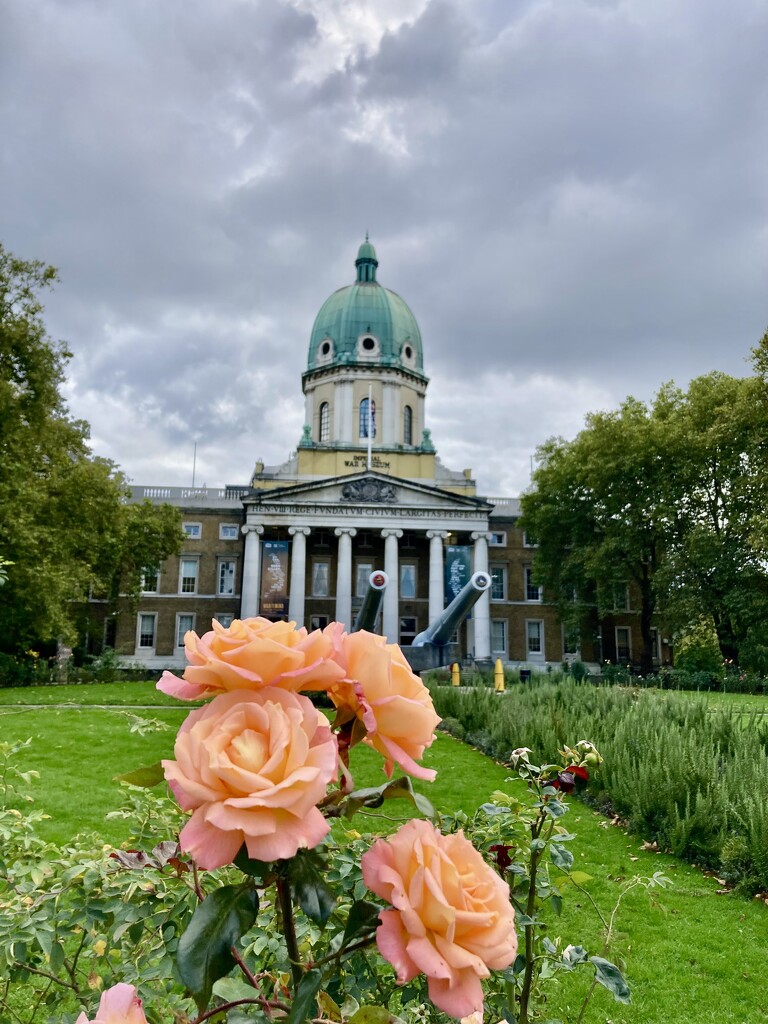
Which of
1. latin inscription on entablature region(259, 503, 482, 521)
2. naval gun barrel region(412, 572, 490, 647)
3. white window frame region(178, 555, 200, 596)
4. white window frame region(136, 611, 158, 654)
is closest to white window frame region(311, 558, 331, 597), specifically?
latin inscription on entablature region(259, 503, 482, 521)

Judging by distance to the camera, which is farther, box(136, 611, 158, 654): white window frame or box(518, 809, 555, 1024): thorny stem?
box(136, 611, 158, 654): white window frame

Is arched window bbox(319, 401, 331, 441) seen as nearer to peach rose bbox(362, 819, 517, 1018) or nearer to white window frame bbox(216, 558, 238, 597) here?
white window frame bbox(216, 558, 238, 597)

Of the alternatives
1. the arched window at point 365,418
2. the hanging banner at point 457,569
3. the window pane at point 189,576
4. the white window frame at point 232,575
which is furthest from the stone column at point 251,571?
the hanging banner at point 457,569

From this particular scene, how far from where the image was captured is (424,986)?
6.80 ft

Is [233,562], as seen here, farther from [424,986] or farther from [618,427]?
[424,986]

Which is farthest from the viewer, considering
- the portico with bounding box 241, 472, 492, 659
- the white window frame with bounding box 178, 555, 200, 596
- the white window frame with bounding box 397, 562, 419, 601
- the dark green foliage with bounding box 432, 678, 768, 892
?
the white window frame with bounding box 178, 555, 200, 596

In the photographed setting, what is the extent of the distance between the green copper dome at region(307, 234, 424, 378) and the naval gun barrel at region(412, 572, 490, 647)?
26.4 meters

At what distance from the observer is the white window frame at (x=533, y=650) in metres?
49.5

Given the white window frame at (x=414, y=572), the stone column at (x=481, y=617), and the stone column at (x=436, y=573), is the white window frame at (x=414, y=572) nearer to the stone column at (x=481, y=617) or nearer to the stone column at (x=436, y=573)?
the stone column at (x=436, y=573)

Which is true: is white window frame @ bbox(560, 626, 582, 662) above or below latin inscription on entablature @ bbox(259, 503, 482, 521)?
below

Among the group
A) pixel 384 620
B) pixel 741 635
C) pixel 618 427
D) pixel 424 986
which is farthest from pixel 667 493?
pixel 424 986

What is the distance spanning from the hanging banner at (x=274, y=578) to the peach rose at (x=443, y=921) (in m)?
41.9

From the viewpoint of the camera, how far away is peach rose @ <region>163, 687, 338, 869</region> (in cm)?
108

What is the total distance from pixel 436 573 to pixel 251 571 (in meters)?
11.0
